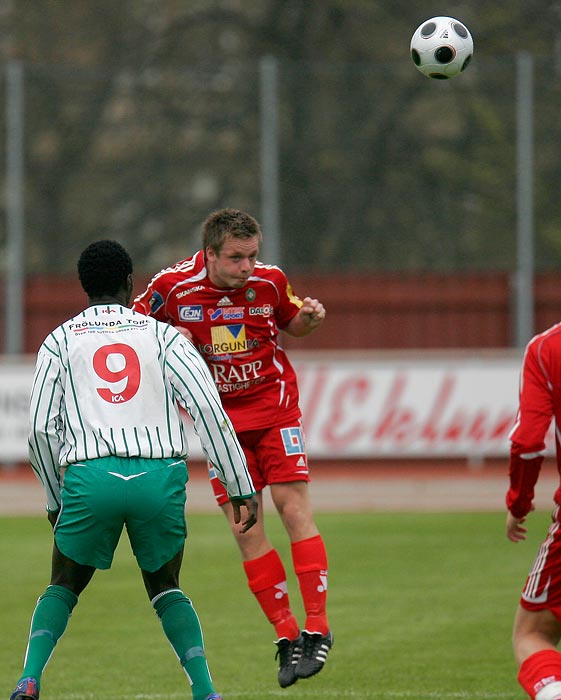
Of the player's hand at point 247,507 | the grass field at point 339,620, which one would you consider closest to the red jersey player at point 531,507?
the player's hand at point 247,507

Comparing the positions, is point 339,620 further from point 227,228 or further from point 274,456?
point 227,228

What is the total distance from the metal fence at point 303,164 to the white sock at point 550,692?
46.7 ft

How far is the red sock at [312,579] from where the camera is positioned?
21.9 feet

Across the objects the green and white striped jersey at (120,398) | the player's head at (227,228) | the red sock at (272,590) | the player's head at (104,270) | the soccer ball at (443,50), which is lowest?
the red sock at (272,590)

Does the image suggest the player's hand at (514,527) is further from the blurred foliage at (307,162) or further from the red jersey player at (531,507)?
the blurred foliage at (307,162)

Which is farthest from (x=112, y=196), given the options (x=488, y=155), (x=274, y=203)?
(x=488, y=155)

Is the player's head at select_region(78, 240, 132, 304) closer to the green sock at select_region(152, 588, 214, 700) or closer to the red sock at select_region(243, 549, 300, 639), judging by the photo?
the green sock at select_region(152, 588, 214, 700)

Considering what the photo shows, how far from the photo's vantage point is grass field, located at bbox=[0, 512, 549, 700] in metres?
6.89

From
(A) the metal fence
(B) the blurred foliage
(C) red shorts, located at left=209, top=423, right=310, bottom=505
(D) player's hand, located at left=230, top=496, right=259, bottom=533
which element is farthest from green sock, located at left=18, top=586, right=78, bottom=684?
(B) the blurred foliage

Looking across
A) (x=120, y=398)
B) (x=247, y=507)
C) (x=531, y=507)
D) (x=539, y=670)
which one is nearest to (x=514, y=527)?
(x=531, y=507)

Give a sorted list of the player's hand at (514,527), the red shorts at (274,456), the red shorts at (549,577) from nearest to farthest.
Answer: the red shorts at (549,577) → the player's hand at (514,527) → the red shorts at (274,456)

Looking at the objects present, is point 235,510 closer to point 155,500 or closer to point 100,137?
point 155,500

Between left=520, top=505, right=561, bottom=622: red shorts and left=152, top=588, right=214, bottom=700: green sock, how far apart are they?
1.46m

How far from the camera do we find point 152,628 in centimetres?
859
